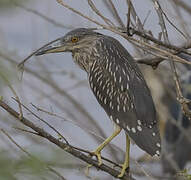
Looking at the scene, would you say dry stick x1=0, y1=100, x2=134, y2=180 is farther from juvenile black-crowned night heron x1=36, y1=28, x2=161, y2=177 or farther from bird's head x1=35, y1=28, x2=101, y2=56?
bird's head x1=35, y1=28, x2=101, y2=56

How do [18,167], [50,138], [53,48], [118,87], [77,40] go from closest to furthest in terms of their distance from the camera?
[18,167] < [50,138] < [118,87] < [53,48] < [77,40]

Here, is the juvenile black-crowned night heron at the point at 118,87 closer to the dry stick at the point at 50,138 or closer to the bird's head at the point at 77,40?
the bird's head at the point at 77,40

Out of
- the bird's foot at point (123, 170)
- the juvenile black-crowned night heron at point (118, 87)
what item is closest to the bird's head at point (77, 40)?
the juvenile black-crowned night heron at point (118, 87)

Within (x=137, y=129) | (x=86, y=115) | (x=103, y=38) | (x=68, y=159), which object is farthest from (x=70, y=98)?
(x=68, y=159)

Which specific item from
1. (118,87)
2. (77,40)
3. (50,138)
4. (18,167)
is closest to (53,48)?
(77,40)

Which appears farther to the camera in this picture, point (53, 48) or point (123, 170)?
point (53, 48)

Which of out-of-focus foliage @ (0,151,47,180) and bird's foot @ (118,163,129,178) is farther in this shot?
bird's foot @ (118,163,129,178)

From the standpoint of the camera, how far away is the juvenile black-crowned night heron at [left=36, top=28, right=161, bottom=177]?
255cm

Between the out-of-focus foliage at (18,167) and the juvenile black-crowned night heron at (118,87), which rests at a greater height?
the juvenile black-crowned night heron at (118,87)

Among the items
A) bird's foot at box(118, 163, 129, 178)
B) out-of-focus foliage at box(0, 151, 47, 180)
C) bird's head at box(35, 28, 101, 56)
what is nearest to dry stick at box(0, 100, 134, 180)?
bird's foot at box(118, 163, 129, 178)

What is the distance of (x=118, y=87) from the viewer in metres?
2.74

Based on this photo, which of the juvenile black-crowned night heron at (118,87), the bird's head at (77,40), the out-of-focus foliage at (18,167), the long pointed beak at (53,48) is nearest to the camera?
the out-of-focus foliage at (18,167)

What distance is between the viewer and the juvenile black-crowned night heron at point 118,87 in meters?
2.55

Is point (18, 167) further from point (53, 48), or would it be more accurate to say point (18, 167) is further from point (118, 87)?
point (53, 48)
